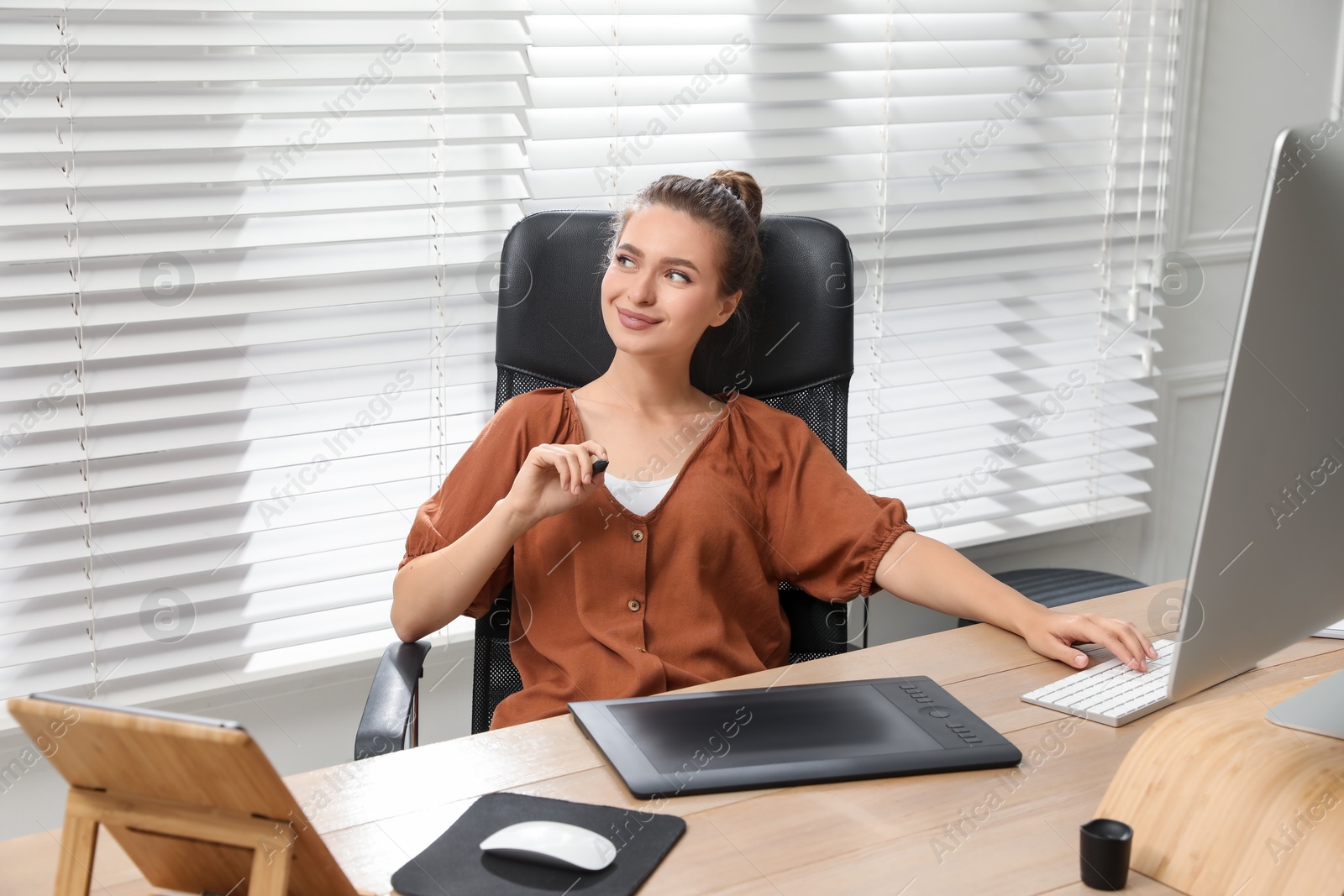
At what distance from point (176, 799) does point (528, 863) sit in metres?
0.28

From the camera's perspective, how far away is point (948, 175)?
96.8 inches

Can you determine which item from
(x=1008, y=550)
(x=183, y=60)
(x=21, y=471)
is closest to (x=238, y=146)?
(x=183, y=60)

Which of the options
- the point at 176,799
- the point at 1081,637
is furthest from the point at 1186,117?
the point at 176,799

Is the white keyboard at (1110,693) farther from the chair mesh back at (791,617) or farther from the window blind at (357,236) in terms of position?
the window blind at (357,236)

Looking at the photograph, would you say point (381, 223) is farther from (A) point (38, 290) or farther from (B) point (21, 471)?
(B) point (21, 471)

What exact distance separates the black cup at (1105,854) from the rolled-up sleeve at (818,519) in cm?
70

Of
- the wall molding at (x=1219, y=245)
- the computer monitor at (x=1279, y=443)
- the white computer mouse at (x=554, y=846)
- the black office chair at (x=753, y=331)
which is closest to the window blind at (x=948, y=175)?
the wall molding at (x=1219, y=245)

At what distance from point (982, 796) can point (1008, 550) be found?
1724mm

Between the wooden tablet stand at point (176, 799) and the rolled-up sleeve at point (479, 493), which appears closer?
the wooden tablet stand at point (176, 799)

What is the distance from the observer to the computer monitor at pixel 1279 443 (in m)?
0.74

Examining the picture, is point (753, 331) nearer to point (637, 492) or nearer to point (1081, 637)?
point (637, 492)

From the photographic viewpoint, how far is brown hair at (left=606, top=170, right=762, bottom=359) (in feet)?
5.40

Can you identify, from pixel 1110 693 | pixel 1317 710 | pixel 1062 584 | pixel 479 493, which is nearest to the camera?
pixel 1317 710

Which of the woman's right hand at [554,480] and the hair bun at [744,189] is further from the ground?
the hair bun at [744,189]
